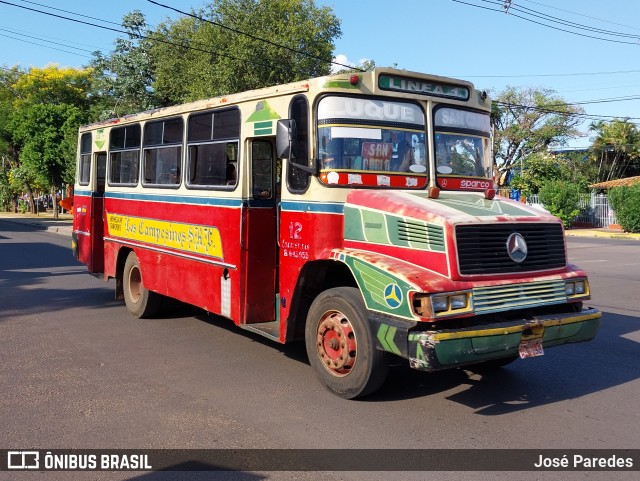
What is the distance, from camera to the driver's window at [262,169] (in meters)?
6.79

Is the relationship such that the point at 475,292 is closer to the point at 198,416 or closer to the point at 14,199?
the point at 198,416

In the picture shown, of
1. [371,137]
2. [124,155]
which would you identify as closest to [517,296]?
[371,137]

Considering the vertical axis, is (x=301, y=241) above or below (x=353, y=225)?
below

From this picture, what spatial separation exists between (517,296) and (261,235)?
286 centimetres

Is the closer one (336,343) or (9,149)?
(336,343)

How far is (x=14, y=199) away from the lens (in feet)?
176

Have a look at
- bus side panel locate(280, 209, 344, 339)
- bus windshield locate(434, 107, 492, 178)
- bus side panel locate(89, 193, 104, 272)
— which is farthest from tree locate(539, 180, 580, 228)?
bus side panel locate(280, 209, 344, 339)

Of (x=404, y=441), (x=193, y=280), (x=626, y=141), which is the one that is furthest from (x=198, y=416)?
(x=626, y=141)

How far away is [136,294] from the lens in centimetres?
948

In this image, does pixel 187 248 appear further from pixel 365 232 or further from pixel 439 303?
pixel 439 303

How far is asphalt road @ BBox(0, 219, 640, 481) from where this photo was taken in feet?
15.3

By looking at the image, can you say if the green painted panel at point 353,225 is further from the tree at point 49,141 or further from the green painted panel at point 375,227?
the tree at point 49,141

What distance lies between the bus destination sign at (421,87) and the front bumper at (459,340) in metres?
2.34

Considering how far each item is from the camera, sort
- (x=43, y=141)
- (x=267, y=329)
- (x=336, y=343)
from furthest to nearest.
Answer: (x=43, y=141), (x=267, y=329), (x=336, y=343)
